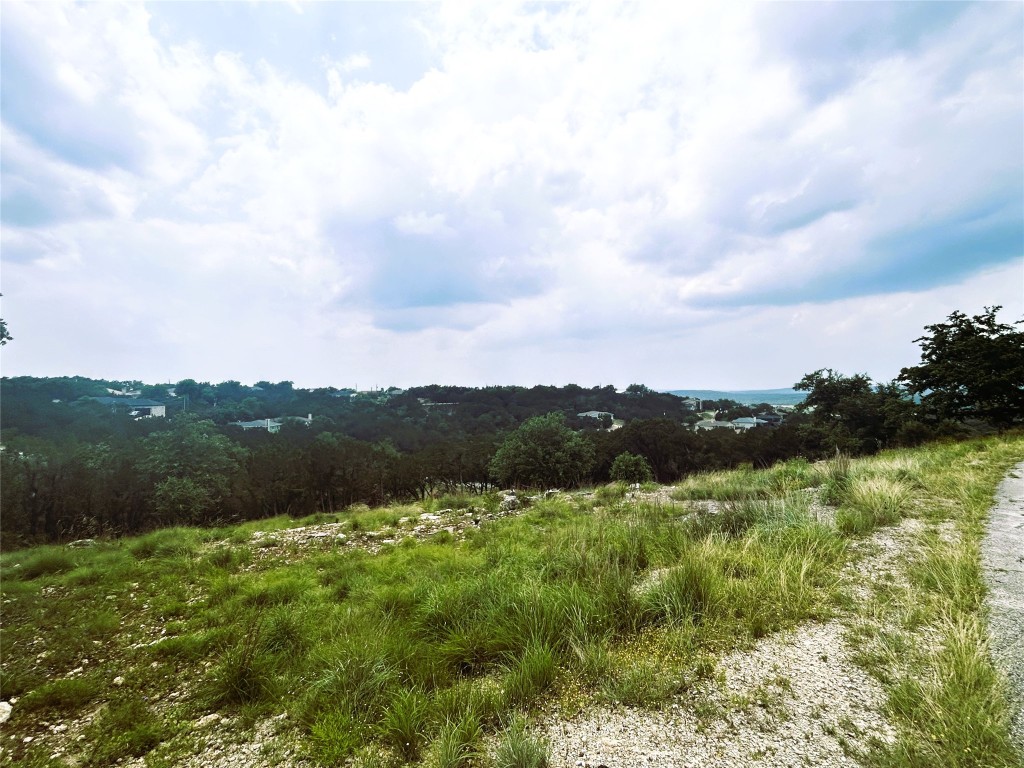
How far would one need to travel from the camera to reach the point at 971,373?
64.5ft

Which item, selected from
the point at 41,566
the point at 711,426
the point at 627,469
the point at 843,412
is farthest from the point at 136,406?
the point at 711,426

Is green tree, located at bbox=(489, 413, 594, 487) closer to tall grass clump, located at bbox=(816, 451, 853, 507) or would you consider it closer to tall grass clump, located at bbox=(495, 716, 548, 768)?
tall grass clump, located at bbox=(816, 451, 853, 507)

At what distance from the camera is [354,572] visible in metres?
6.63

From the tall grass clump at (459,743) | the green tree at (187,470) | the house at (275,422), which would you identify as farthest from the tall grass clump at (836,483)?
the house at (275,422)

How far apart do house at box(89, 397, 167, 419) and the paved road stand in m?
47.0

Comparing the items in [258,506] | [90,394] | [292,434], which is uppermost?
[90,394]

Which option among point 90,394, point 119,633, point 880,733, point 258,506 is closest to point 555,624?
point 880,733

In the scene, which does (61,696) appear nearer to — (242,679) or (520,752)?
(242,679)

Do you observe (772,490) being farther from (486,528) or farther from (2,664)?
(2,664)

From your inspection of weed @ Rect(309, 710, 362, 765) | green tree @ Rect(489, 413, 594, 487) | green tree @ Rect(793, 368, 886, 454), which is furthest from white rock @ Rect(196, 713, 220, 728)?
green tree @ Rect(793, 368, 886, 454)

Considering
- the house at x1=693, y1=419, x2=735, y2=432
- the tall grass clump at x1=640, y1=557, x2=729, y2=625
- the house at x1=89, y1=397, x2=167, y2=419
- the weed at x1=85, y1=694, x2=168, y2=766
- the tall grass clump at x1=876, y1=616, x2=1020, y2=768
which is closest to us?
the tall grass clump at x1=876, y1=616, x2=1020, y2=768

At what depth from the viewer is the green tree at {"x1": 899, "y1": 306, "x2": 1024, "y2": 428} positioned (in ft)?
61.5

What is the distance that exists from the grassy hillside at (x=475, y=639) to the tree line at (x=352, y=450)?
12.9 meters

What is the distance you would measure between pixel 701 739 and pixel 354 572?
18.8 feet
